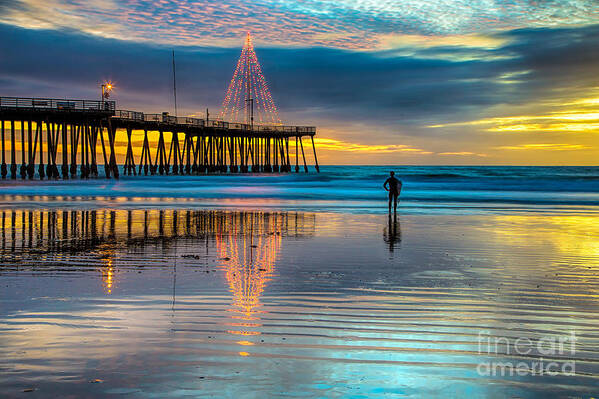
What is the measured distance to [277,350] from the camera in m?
4.38

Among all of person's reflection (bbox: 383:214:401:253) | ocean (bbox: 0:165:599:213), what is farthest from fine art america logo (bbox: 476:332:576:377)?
ocean (bbox: 0:165:599:213)

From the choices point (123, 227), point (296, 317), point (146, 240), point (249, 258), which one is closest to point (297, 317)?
point (296, 317)

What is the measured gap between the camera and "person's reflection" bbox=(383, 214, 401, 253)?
10.8 meters

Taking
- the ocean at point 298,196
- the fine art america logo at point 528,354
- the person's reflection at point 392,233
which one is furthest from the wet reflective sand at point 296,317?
the ocean at point 298,196

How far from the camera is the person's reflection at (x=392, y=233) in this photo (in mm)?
10844

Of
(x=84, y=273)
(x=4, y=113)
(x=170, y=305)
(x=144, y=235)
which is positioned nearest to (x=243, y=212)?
(x=144, y=235)

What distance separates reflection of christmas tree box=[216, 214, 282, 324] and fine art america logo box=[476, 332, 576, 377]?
224 cm

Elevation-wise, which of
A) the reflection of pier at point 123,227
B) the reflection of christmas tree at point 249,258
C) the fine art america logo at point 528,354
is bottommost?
the fine art america logo at point 528,354

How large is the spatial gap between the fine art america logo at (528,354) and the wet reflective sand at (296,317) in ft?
0.06

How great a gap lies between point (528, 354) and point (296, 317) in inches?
84.0

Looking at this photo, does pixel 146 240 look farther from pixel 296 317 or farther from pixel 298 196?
pixel 298 196

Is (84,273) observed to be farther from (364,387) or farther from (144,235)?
(364,387)

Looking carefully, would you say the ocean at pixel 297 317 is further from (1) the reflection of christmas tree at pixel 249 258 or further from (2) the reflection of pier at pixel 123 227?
(2) the reflection of pier at pixel 123 227

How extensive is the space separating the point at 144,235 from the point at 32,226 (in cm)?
354
